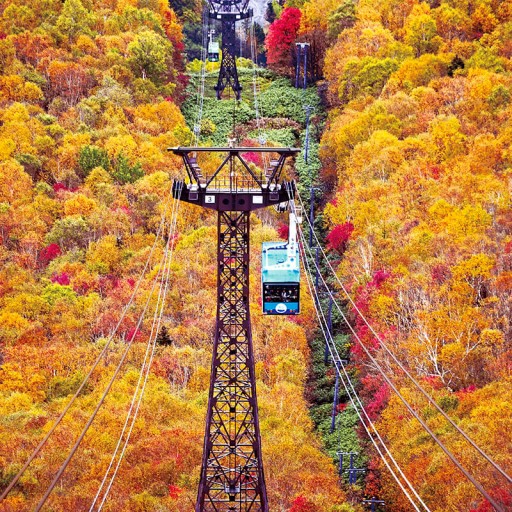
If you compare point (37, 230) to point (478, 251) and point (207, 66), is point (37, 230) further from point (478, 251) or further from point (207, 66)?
point (207, 66)

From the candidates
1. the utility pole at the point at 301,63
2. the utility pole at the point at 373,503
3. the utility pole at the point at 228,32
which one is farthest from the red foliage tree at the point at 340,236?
the utility pole at the point at 301,63

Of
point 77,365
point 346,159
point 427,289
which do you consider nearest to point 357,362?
point 427,289

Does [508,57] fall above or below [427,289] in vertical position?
above

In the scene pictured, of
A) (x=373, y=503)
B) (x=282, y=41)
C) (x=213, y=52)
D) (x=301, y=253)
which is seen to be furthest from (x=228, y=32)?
(x=373, y=503)

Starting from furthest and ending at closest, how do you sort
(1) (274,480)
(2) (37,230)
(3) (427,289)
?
(2) (37,230)
(3) (427,289)
(1) (274,480)

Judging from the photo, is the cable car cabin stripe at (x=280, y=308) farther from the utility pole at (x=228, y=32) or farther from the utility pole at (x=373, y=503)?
the utility pole at (x=228, y=32)

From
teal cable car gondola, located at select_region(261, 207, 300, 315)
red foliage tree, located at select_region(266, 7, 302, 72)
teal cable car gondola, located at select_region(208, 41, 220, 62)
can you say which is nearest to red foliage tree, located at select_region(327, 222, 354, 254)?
teal cable car gondola, located at select_region(261, 207, 300, 315)

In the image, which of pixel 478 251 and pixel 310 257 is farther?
pixel 310 257

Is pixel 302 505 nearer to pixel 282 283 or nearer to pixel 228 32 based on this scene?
pixel 282 283
